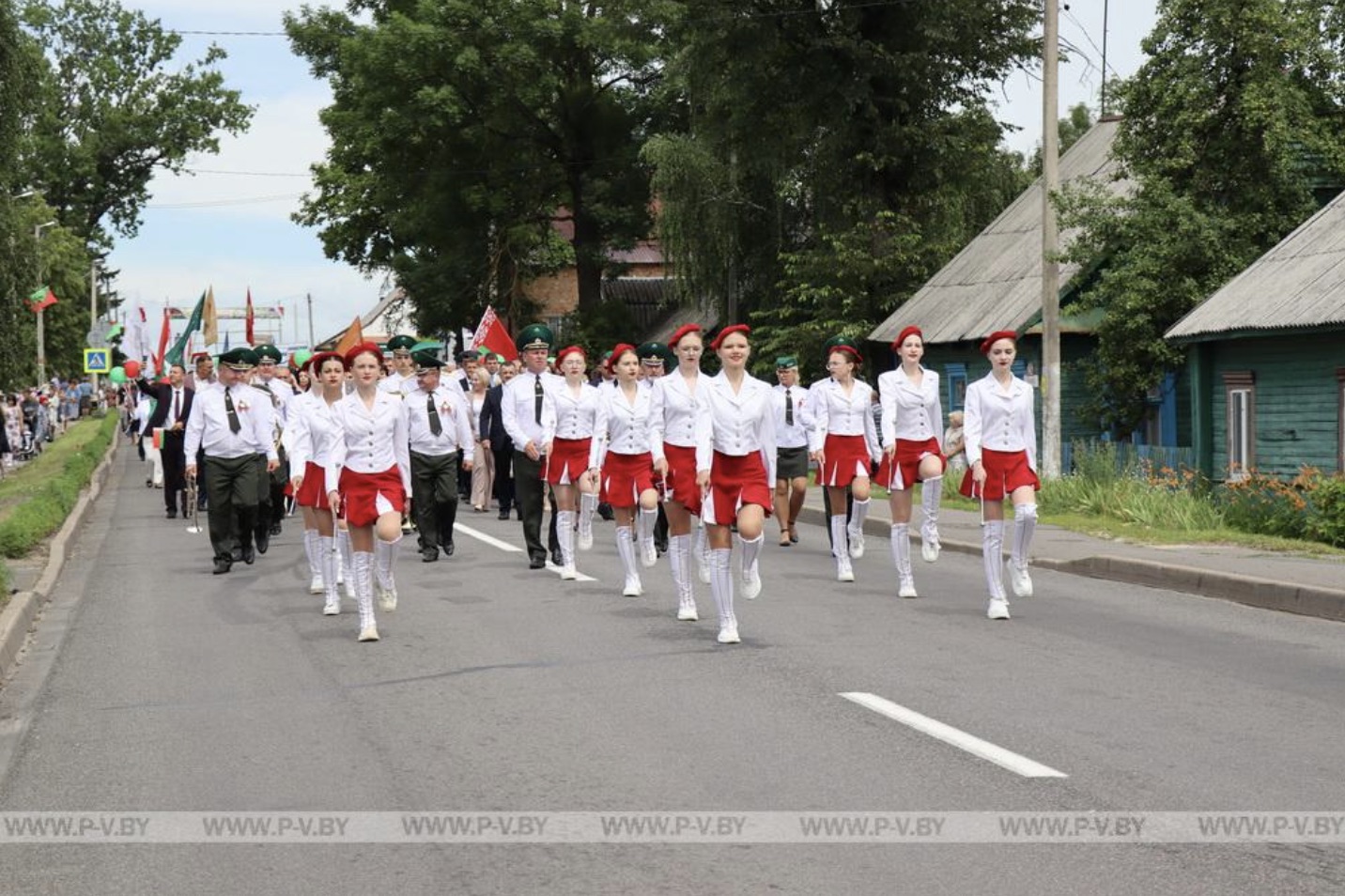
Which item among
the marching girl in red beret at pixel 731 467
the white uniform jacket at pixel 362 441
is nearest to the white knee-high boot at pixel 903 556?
the marching girl in red beret at pixel 731 467

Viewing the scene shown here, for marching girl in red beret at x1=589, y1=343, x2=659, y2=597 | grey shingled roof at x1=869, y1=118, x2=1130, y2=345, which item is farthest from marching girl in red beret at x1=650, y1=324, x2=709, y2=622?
grey shingled roof at x1=869, y1=118, x2=1130, y2=345

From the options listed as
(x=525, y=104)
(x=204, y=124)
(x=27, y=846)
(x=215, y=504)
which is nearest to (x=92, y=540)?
(x=215, y=504)

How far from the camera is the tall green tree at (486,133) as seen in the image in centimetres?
5341

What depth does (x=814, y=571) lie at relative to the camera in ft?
53.6

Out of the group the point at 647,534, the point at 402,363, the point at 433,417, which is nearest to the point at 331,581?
the point at 647,534

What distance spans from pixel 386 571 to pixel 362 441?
3.19 ft

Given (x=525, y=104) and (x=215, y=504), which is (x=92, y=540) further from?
(x=525, y=104)

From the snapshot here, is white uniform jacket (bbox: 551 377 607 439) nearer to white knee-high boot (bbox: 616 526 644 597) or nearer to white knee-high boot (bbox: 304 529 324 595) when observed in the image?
white knee-high boot (bbox: 616 526 644 597)

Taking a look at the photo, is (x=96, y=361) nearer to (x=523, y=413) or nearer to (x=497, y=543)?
(x=497, y=543)

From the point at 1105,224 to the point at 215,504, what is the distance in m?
15.4

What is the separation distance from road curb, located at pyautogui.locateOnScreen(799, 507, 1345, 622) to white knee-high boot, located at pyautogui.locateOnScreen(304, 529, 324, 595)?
21.8 ft

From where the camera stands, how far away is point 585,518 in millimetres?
16000

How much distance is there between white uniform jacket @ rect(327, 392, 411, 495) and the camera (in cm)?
1204

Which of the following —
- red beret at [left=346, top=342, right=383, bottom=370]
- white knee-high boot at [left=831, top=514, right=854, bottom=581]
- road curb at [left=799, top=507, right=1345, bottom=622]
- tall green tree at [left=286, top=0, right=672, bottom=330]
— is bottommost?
road curb at [left=799, top=507, right=1345, bottom=622]
